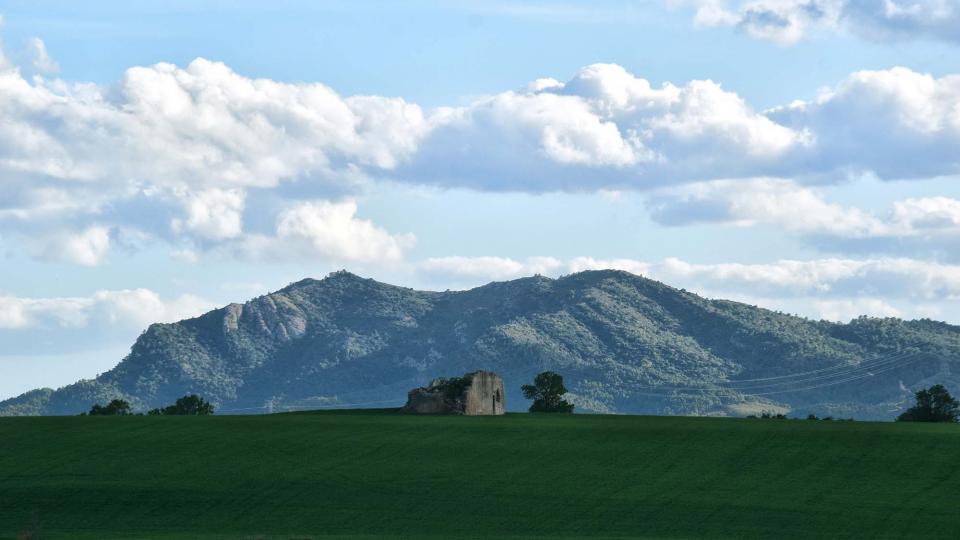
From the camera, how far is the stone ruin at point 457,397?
417 feet

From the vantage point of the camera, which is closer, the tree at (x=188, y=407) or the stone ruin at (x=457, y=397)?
the stone ruin at (x=457, y=397)

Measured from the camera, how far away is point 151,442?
105 metres

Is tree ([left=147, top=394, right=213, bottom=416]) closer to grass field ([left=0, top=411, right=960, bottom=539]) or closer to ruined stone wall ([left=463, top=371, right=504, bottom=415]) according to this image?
ruined stone wall ([left=463, top=371, right=504, bottom=415])

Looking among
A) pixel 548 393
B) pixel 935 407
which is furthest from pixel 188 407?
pixel 935 407

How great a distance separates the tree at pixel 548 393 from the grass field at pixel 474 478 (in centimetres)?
3488

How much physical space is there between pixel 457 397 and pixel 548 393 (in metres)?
27.0

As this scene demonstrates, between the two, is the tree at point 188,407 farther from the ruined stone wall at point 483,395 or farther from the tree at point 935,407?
the tree at point 935,407

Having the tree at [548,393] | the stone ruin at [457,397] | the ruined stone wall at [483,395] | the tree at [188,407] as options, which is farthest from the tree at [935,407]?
the tree at [188,407]

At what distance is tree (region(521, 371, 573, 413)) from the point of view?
152500 millimetres

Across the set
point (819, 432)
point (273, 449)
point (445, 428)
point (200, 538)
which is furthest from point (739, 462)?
point (200, 538)

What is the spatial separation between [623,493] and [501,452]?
47.9 feet

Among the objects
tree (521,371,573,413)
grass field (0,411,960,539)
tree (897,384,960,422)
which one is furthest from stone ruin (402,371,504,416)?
tree (897,384,960,422)

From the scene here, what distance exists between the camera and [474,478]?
306 ft

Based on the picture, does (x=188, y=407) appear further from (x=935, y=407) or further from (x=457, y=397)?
(x=935, y=407)
